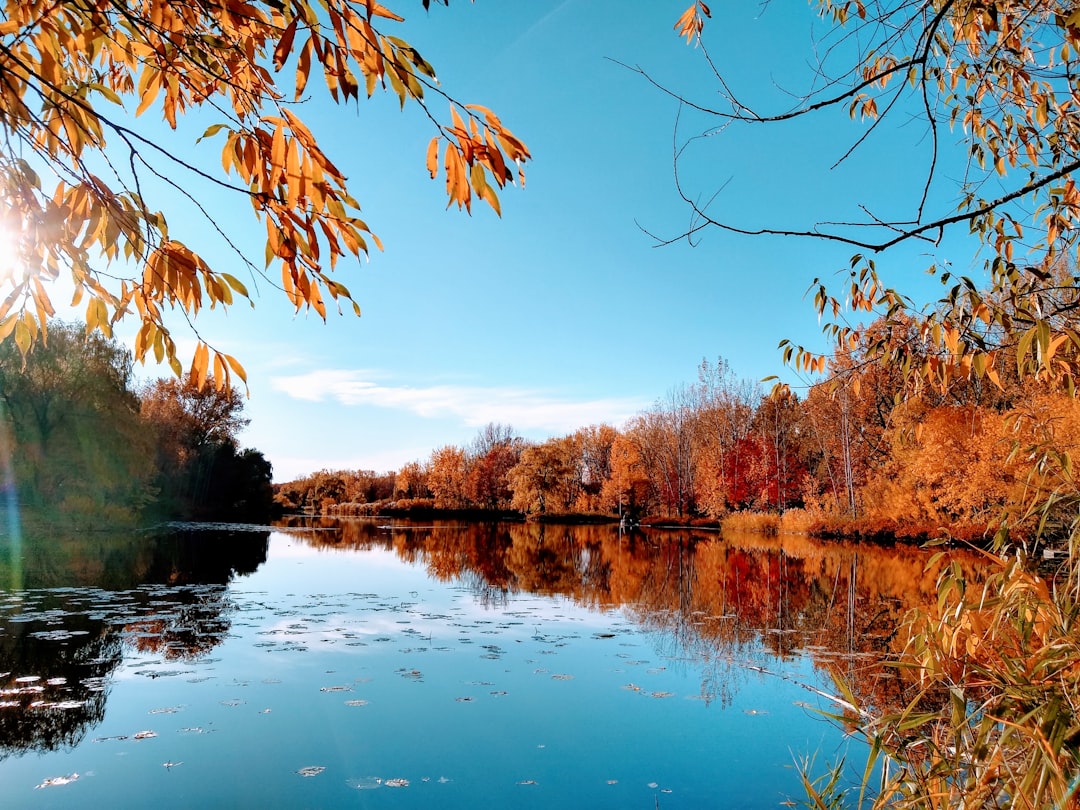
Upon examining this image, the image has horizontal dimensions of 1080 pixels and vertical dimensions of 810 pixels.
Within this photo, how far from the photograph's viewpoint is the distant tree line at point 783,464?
20797 millimetres

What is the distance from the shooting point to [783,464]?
35312 millimetres

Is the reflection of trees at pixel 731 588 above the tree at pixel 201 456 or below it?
below

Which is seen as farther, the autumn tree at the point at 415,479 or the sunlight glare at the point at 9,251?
the autumn tree at the point at 415,479

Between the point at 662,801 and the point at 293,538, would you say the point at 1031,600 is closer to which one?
the point at 662,801

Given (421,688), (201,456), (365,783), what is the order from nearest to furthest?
(365,783) → (421,688) → (201,456)

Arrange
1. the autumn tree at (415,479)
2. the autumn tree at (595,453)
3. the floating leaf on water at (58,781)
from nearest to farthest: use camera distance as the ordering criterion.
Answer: the floating leaf on water at (58,781) < the autumn tree at (595,453) < the autumn tree at (415,479)

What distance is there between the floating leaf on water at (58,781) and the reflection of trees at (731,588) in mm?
5497

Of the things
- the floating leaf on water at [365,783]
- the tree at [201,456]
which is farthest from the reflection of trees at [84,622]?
the tree at [201,456]

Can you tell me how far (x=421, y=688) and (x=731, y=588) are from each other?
8999mm

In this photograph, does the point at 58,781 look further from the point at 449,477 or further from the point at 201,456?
the point at 449,477

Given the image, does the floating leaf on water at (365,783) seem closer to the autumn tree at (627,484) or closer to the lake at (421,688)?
the lake at (421,688)

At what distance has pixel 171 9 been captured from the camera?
1.79 metres

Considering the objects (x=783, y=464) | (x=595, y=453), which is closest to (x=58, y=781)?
(x=783, y=464)

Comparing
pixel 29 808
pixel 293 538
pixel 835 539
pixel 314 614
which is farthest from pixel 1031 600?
pixel 293 538
